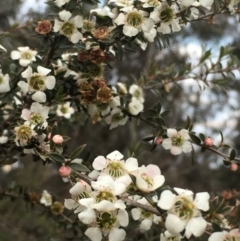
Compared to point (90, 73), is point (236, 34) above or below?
below

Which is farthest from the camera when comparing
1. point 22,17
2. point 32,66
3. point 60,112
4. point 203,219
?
point 22,17

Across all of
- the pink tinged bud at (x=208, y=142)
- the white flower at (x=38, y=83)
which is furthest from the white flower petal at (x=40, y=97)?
the pink tinged bud at (x=208, y=142)

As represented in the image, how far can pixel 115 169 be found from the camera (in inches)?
26.0

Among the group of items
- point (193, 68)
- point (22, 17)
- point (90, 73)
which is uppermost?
point (90, 73)

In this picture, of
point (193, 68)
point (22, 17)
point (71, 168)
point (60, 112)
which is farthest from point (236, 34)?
point (71, 168)

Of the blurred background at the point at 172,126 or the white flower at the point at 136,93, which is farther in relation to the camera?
the blurred background at the point at 172,126

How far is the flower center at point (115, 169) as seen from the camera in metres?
0.65

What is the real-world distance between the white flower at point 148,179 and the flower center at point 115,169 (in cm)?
3

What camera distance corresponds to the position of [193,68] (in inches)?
51.4

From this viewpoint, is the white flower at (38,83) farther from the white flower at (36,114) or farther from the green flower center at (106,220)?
the green flower center at (106,220)

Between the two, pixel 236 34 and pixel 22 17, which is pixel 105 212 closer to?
pixel 22 17

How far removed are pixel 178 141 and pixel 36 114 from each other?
0.95 feet

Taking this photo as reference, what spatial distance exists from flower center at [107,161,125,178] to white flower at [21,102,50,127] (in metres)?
0.22

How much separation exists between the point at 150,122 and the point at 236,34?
361 cm
